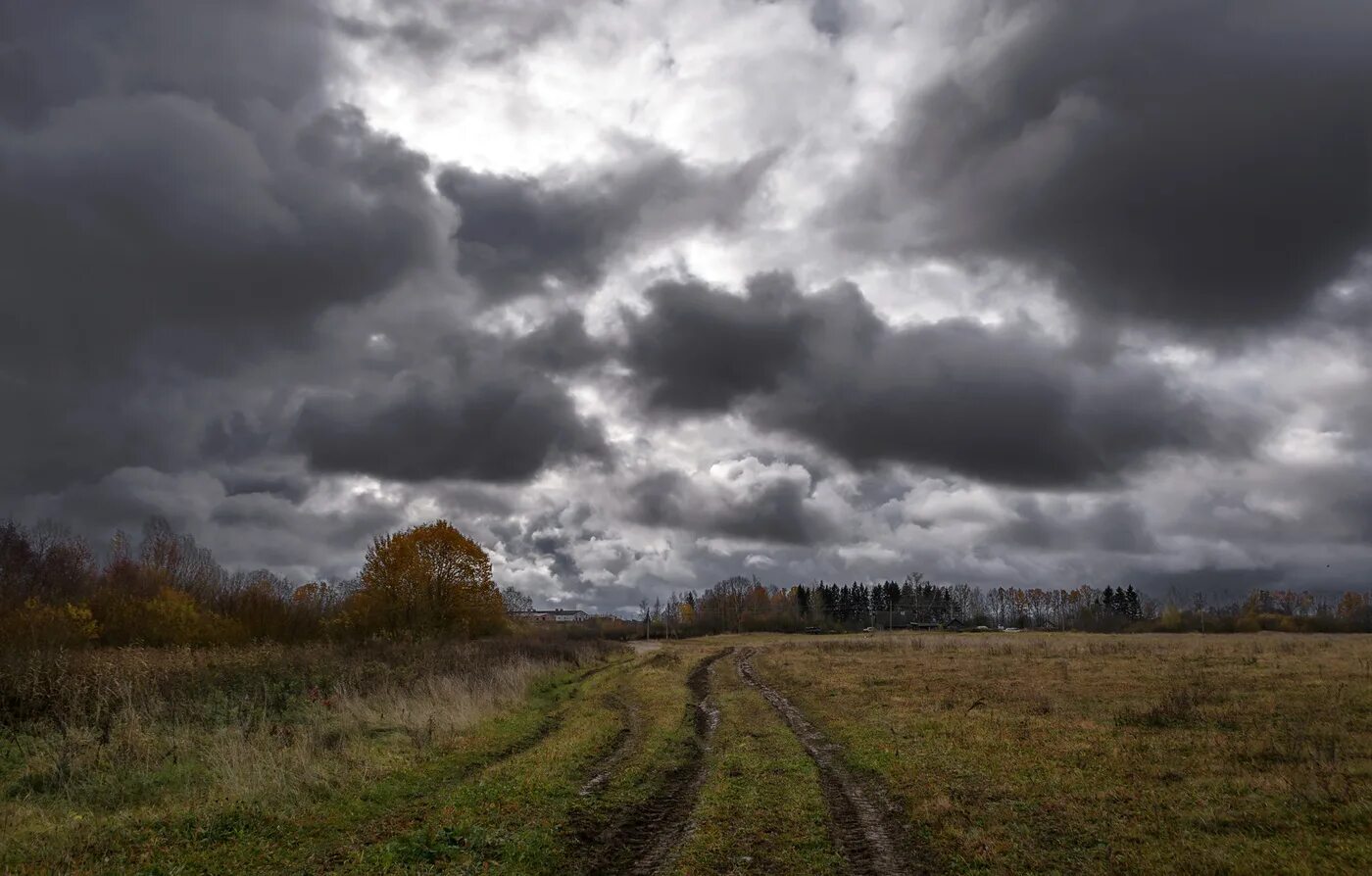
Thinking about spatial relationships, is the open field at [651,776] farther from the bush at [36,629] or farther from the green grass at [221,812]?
the bush at [36,629]

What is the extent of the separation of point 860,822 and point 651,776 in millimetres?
5847

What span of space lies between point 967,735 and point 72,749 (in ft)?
73.2

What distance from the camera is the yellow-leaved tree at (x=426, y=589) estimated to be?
63500 millimetres

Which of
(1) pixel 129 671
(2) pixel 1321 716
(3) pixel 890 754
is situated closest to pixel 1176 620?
(2) pixel 1321 716

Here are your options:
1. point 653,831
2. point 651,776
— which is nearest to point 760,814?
point 653,831

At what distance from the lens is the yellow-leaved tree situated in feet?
208

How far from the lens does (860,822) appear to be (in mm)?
14586

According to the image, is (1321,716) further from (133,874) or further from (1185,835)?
(133,874)

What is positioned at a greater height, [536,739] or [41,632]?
[41,632]

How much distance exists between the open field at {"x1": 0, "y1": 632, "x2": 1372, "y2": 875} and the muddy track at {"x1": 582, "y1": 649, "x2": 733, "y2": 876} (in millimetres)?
69

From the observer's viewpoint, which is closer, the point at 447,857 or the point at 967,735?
the point at 447,857

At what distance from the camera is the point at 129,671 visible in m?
25.0

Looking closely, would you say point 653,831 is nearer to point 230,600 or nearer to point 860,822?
point 860,822

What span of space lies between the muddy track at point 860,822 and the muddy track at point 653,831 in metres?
2.78
